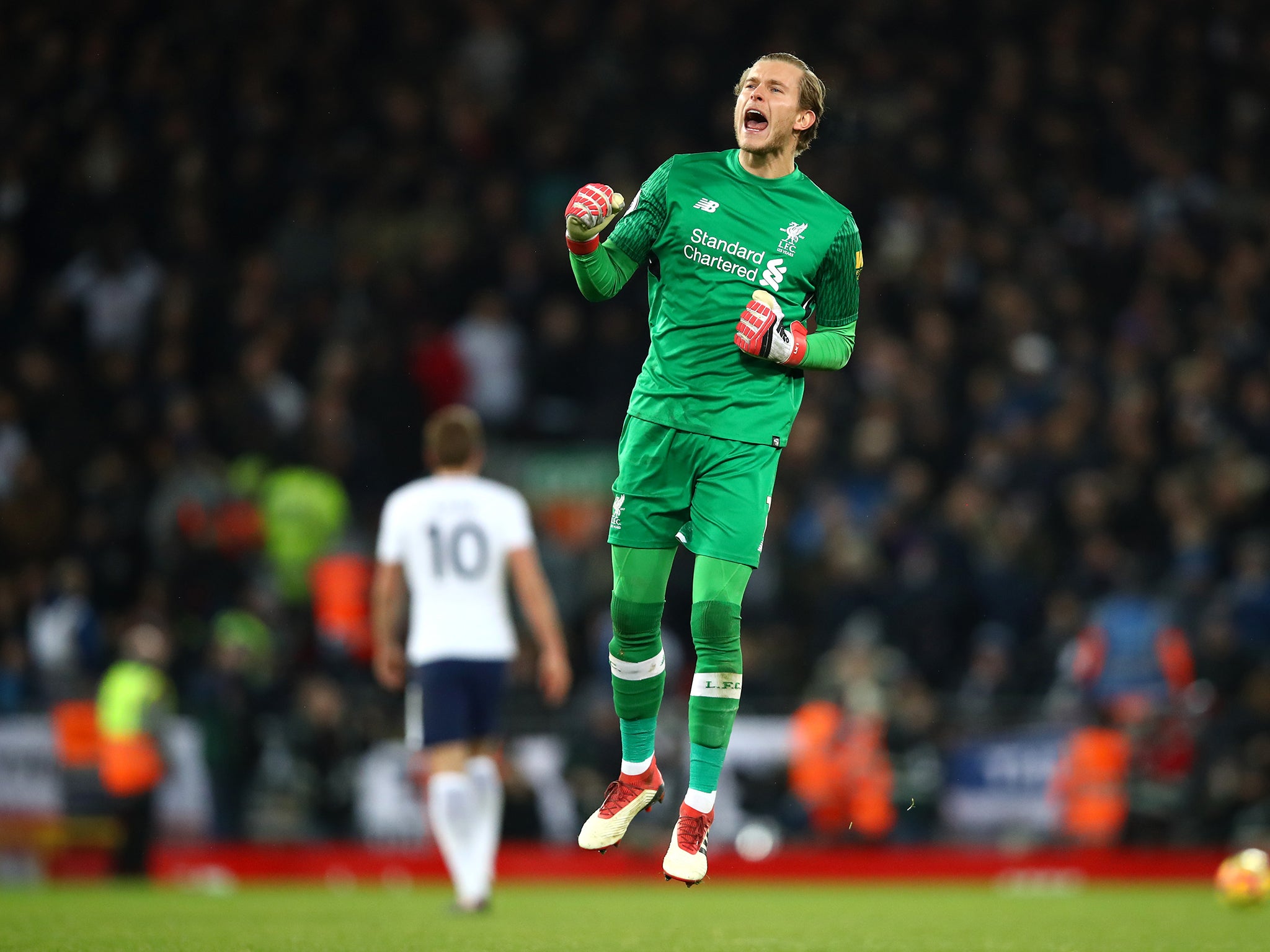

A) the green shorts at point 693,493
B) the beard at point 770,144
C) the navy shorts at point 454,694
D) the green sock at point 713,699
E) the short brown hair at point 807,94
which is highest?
the short brown hair at point 807,94

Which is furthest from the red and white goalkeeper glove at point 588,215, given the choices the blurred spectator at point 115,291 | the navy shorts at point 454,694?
the blurred spectator at point 115,291

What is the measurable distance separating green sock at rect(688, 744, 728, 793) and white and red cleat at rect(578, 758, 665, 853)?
0.50ft

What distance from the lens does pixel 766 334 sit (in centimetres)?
649

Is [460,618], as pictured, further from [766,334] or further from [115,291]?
[115,291]

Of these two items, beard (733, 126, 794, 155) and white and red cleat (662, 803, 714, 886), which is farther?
beard (733, 126, 794, 155)

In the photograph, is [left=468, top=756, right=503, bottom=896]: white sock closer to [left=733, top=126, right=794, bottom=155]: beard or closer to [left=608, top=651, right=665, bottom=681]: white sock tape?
[left=608, top=651, right=665, bottom=681]: white sock tape

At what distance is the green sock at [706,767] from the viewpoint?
6.73m

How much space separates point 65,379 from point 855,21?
8777 mm

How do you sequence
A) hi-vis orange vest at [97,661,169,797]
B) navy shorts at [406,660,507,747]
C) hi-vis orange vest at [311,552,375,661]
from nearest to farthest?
navy shorts at [406,660,507,747] < hi-vis orange vest at [97,661,169,797] < hi-vis orange vest at [311,552,375,661]

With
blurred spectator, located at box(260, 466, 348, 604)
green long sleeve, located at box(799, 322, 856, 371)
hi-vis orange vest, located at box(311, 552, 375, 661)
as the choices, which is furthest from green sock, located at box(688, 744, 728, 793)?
blurred spectator, located at box(260, 466, 348, 604)

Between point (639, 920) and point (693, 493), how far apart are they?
372 centimetres

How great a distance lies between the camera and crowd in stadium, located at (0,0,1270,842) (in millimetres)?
14211

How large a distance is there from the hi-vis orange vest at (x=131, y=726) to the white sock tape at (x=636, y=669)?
24.5 ft

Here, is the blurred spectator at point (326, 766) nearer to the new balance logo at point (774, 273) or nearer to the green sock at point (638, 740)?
the green sock at point (638, 740)
